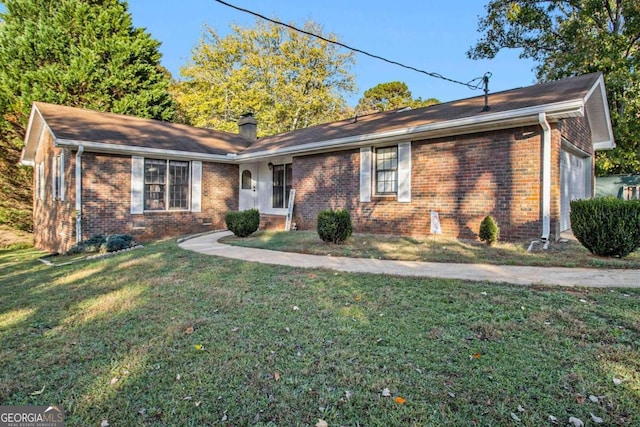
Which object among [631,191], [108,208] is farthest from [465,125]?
[631,191]

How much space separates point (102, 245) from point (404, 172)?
788cm

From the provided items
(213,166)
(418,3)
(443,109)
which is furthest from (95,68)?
(443,109)

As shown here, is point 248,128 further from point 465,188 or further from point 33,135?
point 465,188

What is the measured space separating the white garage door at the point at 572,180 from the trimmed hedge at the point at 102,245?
1079cm

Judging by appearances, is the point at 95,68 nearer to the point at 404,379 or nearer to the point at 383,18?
the point at 383,18

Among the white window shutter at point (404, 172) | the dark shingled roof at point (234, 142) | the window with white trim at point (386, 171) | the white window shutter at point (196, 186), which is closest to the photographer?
the dark shingled roof at point (234, 142)

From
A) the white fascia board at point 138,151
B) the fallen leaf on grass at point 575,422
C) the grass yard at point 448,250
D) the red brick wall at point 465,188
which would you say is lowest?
the fallen leaf on grass at point 575,422

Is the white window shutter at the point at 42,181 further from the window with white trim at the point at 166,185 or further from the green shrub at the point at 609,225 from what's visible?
the green shrub at the point at 609,225

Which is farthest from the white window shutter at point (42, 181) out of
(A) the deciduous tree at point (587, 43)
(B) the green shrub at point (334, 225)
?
(A) the deciduous tree at point (587, 43)

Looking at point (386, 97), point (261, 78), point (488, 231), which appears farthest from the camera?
point (386, 97)

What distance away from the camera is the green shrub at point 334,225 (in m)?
8.12

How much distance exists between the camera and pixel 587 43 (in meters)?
14.2

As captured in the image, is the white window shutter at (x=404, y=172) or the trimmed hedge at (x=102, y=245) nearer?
the trimmed hedge at (x=102, y=245)

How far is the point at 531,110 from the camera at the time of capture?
23.3ft
